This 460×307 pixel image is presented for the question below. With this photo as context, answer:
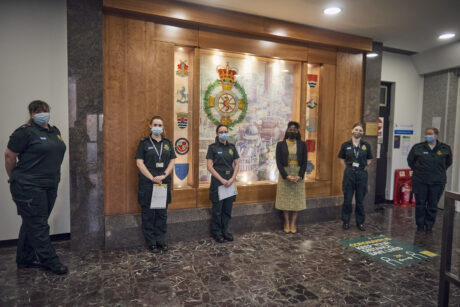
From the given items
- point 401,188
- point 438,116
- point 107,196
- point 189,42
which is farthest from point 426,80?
point 107,196

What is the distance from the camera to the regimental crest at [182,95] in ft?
14.6

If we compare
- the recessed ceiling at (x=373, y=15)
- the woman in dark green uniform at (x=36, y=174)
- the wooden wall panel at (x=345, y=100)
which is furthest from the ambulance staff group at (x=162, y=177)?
the recessed ceiling at (x=373, y=15)

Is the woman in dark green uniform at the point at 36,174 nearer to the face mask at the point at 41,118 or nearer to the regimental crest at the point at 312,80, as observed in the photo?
the face mask at the point at 41,118

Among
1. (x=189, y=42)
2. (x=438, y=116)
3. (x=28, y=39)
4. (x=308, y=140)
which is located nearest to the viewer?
(x=28, y=39)

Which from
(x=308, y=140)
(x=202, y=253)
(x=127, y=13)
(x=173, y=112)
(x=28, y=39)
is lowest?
(x=202, y=253)

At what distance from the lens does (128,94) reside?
158 inches

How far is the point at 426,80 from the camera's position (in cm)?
691

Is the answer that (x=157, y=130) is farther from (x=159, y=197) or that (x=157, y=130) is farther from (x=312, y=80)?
(x=312, y=80)

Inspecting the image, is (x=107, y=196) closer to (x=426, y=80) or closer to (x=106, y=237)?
(x=106, y=237)

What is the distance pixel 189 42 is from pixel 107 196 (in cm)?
→ 240

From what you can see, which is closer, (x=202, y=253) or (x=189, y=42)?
(x=202, y=253)

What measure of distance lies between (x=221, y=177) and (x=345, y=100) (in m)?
2.92

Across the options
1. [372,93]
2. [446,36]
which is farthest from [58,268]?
[446,36]

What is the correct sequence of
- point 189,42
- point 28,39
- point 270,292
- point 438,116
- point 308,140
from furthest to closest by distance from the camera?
point 438,116 → point 308,140 → point 189,42 → point 28,39 → point 270,292
